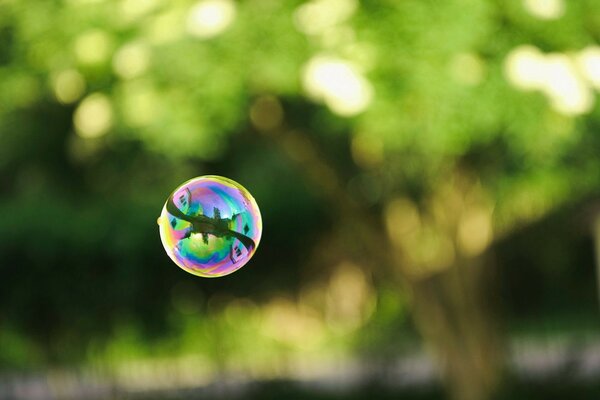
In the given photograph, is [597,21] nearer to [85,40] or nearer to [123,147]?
[85,40]

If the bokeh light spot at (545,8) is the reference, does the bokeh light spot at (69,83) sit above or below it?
above

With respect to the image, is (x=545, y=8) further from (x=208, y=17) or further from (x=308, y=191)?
(x=308, y=191)

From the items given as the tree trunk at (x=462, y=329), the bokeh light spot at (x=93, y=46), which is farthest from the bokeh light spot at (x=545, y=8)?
the tree trunk at (x=462, y=329)

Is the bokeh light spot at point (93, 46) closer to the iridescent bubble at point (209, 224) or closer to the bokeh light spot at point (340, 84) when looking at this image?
the bokeh light spot at point (340, 84)

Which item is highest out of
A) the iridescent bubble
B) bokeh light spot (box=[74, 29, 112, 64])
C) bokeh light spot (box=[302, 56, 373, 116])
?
bokeh light spot (box=[74, 29, 112, 64])

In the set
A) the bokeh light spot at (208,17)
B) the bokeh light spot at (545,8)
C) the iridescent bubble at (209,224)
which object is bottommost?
the iridescent bubble at (209,224)

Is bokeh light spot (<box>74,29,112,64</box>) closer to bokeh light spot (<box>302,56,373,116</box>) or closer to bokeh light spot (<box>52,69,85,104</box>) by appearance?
bokeh light spot (<box>52,69,85,104</box>)

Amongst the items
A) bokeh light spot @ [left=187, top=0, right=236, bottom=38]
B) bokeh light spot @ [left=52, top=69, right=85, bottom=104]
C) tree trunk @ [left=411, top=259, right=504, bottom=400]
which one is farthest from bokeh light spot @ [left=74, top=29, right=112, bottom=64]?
tree trunk @ [left=411, top=259, right=504, bottom=400]
